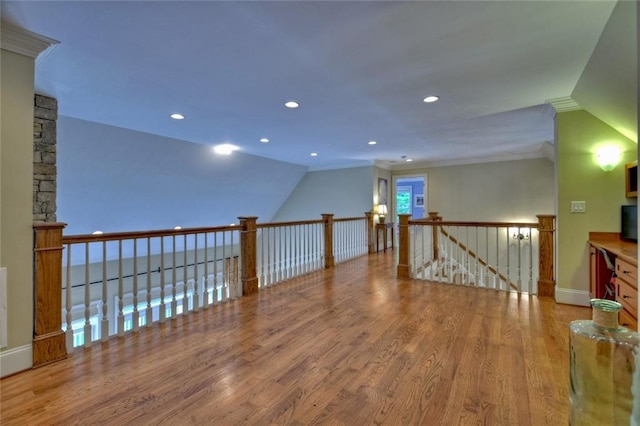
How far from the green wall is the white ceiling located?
1.80 feet

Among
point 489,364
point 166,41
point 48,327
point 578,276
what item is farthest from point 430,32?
point 48,327

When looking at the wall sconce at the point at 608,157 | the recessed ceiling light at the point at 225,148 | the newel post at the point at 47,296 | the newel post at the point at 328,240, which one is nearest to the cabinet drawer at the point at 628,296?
the wall sconce at the point at 608,157

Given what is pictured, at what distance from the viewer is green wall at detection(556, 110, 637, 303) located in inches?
124

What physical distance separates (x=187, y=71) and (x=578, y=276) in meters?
4.61

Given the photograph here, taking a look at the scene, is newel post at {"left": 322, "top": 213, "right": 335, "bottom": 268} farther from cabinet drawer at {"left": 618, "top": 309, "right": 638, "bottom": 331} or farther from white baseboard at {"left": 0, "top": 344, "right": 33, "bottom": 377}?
white baseboard at {"left": 0, "top": 344, "right": 33, "bottom": 377}

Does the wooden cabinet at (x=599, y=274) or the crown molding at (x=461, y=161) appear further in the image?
the crown molding at (x=461, y=161)

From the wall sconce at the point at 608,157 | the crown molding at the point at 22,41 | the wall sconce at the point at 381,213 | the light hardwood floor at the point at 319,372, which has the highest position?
the crown molding at the point at 22,41

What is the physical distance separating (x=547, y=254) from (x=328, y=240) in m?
3.17

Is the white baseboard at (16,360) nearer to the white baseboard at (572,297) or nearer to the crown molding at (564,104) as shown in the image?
the white baseboard at (572,297)

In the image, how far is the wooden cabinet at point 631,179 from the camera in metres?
2.96

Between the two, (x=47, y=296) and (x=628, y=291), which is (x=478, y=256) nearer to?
(x=628, y=291)

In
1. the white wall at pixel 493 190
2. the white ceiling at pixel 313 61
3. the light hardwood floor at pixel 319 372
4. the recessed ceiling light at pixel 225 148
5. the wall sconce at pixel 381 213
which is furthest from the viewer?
the wall sconce at pixel 381 213

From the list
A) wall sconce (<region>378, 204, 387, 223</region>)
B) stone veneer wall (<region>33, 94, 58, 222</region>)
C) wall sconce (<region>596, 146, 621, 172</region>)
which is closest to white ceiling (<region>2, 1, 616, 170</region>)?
stone veneer wall (<region>33, 94, 58, 222</region>)

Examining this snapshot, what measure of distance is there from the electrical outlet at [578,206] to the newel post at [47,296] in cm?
492
